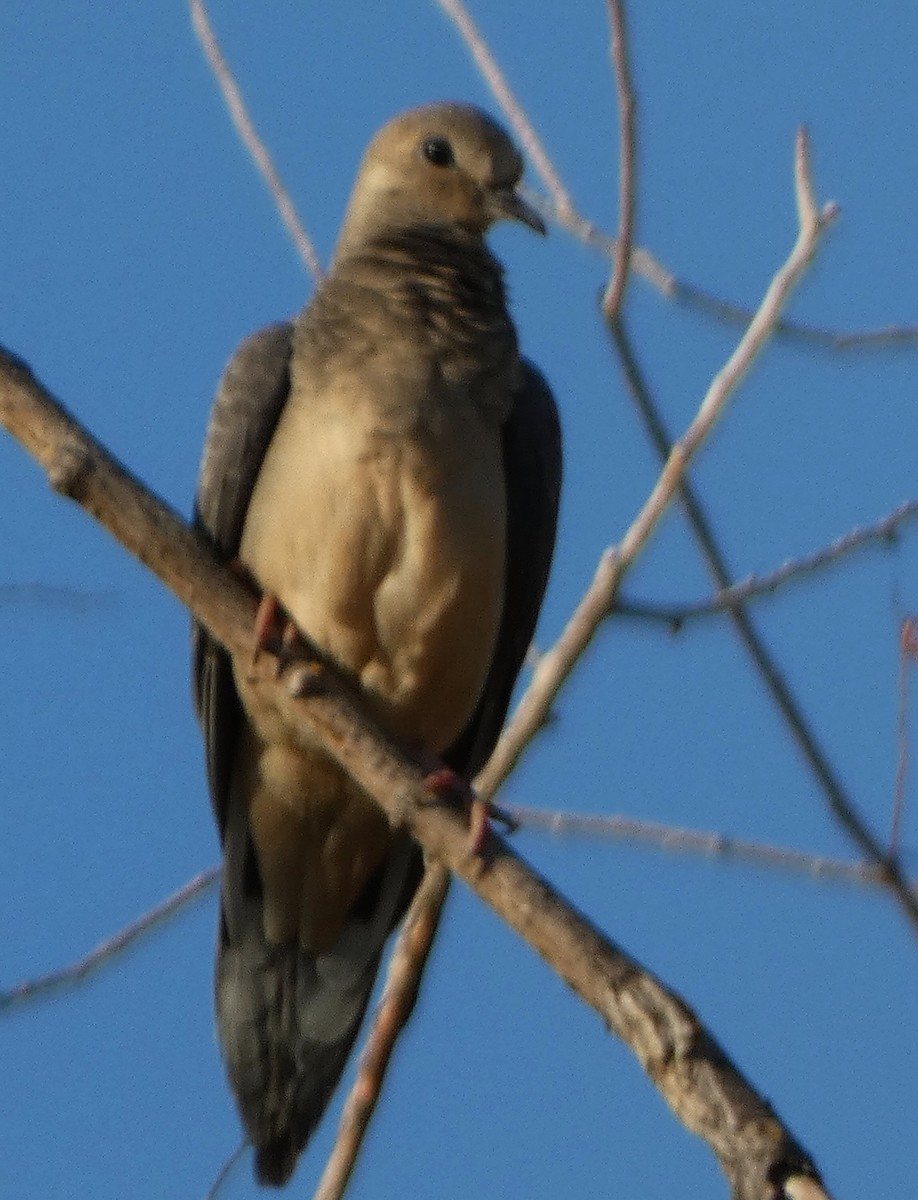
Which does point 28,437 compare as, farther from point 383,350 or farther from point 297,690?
point 383,350

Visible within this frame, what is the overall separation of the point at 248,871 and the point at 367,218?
183 cm

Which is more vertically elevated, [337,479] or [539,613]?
[337,479]

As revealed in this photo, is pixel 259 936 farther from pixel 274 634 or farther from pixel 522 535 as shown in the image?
pixel 522 535

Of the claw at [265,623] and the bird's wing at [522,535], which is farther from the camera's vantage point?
the bird's wing at [522,535]

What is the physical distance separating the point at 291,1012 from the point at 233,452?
4.73 feet

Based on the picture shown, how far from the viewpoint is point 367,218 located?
5.46m

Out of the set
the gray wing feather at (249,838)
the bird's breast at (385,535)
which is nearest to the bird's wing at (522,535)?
the gray wing feather at (249,838)

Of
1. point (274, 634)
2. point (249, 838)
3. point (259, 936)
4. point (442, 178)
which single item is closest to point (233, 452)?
point (274, 634)

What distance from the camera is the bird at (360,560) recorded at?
4555 millimetres


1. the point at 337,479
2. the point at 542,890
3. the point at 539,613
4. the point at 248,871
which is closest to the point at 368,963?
the point at 248,871

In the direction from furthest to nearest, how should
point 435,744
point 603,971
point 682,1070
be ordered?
point 435,744, point 603,971, point 682,1070

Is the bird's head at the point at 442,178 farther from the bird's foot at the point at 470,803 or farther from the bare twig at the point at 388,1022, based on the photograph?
the bare twig at the point at 388,1022

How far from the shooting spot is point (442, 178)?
17.8 ft

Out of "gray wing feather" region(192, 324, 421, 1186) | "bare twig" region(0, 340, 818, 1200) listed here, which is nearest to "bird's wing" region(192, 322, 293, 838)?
"gray wing feather" region(192, 324, 421, 1186)
